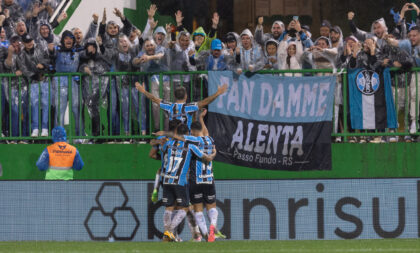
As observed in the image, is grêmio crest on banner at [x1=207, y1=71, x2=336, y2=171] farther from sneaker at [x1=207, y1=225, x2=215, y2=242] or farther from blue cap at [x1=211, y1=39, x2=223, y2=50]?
sneaker at [x1=207, y1=225, x2=215, y2=242]

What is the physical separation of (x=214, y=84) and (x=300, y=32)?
2.09 metres

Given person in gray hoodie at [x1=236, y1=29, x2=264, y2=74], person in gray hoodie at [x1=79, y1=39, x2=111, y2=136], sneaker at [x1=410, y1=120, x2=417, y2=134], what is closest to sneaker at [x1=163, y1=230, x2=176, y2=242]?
person in gray hoodie at [x1=79, y1=39, x2=111, y2=136]

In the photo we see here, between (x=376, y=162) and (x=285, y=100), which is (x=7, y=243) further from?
(x=376, y=162)

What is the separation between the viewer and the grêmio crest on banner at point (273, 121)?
53.0 feet

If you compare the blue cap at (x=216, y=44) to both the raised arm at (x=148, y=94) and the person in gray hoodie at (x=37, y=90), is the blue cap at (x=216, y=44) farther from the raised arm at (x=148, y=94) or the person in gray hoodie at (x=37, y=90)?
the person in gray hoodie at (x=37, y=90)

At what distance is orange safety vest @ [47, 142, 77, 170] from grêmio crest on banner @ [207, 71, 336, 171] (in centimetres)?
259

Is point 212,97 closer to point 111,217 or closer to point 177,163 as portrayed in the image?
point 177,163

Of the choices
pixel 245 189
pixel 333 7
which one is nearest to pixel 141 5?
pixel 333 7

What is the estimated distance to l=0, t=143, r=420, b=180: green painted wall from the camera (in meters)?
16.2

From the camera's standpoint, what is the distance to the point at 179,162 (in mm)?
13781

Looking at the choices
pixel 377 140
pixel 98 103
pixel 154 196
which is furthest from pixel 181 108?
pixel 377 140

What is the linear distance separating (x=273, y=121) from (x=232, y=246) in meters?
4.24

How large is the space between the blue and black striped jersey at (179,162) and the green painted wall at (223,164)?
254 cm

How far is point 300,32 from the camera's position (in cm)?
1723
